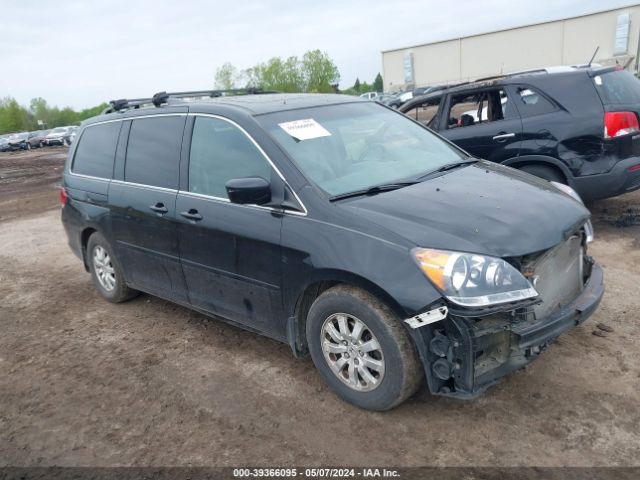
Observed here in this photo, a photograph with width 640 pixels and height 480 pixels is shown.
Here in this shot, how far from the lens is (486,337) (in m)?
2.92

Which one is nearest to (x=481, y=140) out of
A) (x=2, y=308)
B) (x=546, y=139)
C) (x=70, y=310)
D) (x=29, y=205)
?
(x=546, y=139)

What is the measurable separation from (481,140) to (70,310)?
507 cm

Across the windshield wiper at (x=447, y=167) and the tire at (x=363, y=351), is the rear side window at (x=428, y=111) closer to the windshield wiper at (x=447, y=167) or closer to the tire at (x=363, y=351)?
the windshield wiper at (x=447, y=167)

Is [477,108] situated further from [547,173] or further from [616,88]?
[616,88]

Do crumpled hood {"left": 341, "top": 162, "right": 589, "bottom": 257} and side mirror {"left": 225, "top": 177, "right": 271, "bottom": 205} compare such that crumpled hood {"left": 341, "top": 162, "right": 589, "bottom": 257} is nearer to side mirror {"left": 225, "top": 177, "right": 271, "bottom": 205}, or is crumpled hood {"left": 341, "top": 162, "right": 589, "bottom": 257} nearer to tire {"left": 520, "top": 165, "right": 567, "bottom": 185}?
side mirror {"left": 225, "top": 177, "right": 271, "bottom": 205}

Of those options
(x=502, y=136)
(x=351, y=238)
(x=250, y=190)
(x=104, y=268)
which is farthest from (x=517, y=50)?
(x=351, y=238)

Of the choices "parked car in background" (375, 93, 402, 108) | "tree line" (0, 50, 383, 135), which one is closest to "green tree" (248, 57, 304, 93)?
"tree line" (0, 50, 383, 135)

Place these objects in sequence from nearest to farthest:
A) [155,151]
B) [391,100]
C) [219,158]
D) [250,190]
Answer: [250,190]
[219,158]
[155,151]
[391,100]

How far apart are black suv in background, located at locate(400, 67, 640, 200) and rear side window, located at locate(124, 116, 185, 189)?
13.1 feet

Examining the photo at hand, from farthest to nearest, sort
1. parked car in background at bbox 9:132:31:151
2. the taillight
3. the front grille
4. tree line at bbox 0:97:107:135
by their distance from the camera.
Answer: tree line at bbox 0:97:107:135
parked car in background at bbox 9:132:31:151
the taillight
the front grille

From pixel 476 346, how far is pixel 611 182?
4.10 meters

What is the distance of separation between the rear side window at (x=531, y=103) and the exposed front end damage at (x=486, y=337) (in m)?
3.77

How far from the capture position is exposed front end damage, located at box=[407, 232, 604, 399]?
2879mm

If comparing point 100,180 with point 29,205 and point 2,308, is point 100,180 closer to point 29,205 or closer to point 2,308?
point 2,308
